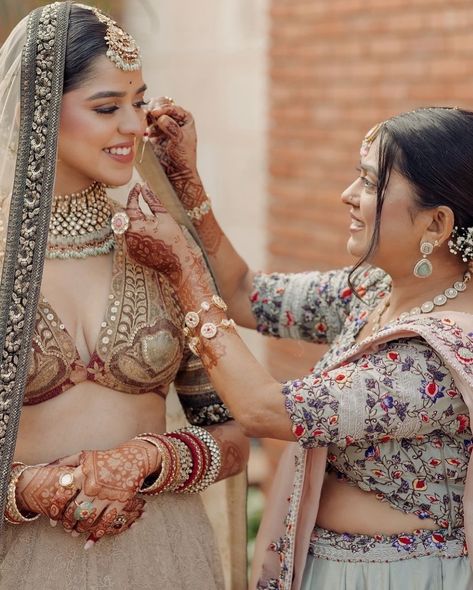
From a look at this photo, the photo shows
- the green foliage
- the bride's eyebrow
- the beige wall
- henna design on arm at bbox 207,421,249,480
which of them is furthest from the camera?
the beige wall

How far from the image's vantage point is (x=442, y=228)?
8.05 feet

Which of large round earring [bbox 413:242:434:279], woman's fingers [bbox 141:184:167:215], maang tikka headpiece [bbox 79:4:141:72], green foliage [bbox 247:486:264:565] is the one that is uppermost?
maang tikka headpiece [bbox 79:4:141:72]

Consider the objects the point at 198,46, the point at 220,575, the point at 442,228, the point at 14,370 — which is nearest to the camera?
the point at 14,370

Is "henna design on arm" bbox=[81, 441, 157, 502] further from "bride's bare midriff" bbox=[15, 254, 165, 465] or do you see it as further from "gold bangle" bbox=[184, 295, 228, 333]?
"gold bangle" bbox=[184, 295, 228, 333]

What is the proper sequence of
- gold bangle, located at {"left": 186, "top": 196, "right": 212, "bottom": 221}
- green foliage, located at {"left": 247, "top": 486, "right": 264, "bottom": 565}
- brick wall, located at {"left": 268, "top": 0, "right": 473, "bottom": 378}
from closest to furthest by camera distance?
gold bangle, located at {"left": 186, "top": 196, "right": 212, "bottom": 221}, brick wall, located at {"left": 268, "top": 0, "right": 473, "bottom": 378}, green foliage, located at {"left": 247, "top": 486, "right": 264, "bottom": 565}

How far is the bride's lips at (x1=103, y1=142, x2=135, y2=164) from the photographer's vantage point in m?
2.46

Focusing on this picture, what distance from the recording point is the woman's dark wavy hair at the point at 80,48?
2.38m

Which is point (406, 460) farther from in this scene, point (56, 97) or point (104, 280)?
point (56, 97)

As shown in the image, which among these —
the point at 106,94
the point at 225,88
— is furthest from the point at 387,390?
the point at 225,88

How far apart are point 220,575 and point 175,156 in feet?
3.40

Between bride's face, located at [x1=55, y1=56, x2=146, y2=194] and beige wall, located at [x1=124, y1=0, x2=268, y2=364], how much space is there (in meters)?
3.54

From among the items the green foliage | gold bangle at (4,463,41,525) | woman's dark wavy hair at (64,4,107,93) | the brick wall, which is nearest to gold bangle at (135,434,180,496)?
gold bangle at (4,463,41,525)

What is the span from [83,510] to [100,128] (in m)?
0.82

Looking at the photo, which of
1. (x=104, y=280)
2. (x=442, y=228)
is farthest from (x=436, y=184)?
(x=104, y=280)
